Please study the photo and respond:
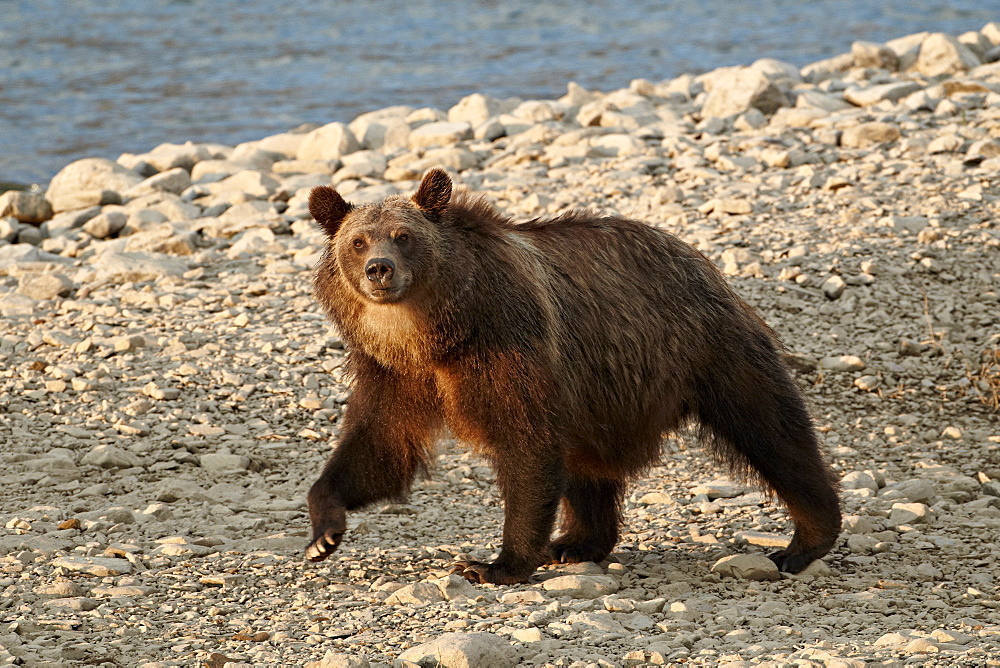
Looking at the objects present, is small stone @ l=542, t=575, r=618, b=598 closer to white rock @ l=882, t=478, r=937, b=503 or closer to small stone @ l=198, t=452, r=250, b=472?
white rock @ l=882, t=478, r=937, b=503

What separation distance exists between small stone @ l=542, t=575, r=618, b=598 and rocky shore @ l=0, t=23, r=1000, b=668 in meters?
0.01

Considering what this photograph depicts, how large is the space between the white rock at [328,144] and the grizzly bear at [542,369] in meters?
6.99

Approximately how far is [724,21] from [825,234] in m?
15.9

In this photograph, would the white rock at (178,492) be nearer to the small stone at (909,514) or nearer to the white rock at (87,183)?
the small stone at (909,514)

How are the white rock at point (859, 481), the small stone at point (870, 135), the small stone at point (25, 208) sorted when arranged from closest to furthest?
the white rock at point (859, 481), the small stone at point (870, 135), the small stone at point (25, 208)

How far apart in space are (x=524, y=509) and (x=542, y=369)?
57cm

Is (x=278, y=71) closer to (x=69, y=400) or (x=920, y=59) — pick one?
(x=920, y=59)

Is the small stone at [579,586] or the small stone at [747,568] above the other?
the small stone at [579,586]

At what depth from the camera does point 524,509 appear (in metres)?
5.07

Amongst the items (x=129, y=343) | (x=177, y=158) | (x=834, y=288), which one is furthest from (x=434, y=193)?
(x=177, y=158)

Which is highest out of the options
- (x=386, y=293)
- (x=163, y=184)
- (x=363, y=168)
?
(x=386, y=293)

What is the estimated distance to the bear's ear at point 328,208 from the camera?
16.8 ft

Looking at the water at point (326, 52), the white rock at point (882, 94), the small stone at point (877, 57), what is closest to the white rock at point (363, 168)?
the water at point (326, 52)

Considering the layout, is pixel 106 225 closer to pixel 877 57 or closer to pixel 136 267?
pixel 136 267
